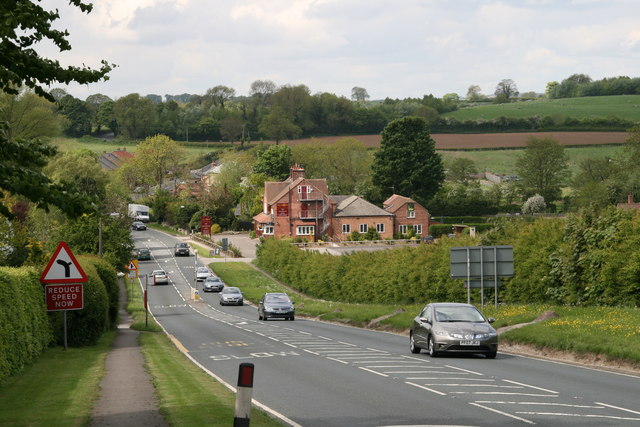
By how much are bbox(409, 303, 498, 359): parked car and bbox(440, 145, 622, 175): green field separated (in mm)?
131855

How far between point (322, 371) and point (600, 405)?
8218mm

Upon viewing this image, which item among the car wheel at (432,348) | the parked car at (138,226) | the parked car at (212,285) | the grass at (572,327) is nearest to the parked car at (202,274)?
the parked car at (212,285)

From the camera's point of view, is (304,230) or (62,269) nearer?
(62,269)

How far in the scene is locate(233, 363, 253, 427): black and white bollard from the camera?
845cm

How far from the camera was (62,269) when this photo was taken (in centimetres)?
2252

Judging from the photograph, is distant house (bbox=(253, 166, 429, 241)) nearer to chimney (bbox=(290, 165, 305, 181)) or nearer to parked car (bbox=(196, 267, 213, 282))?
chimney (bbox=(290, 165, 305, 181))

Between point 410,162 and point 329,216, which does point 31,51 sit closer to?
point 329,216

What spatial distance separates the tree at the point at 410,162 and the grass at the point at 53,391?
4170 inches

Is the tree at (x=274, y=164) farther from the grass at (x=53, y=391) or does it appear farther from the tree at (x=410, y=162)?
the grass at (x=53, y=391)

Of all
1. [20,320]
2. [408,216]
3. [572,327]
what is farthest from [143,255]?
[20,320]

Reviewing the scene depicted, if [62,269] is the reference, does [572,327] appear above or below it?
below

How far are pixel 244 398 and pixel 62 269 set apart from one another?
1504cm

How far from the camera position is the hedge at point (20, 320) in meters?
18.8

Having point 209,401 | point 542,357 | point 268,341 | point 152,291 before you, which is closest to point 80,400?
point 209,401
